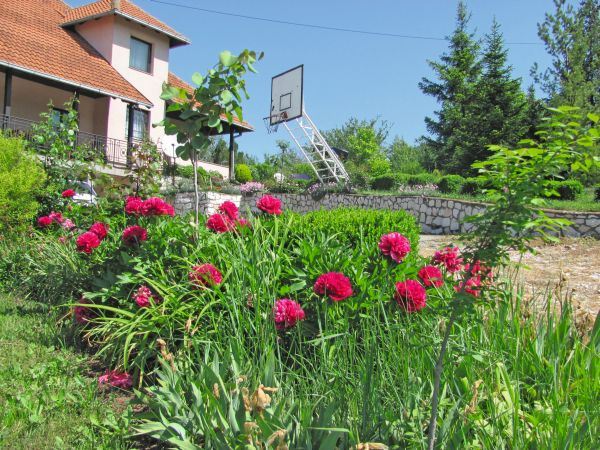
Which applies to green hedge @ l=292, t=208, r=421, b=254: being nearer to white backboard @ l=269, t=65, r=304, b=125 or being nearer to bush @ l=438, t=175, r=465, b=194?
bush @ l=438, t=175, r=465, b=194

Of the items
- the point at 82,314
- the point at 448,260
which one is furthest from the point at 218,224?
the point at 448,260

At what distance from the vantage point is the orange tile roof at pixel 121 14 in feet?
60.6

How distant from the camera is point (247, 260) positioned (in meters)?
2.98

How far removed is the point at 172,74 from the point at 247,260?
74.2 feet

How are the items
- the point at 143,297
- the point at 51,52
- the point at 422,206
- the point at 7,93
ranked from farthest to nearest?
the point at 51,52 < the point at 7,93 < the point at 422,206 < the point at 143,297

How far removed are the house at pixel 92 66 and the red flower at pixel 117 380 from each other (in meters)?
14.1

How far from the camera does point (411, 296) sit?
2.47m

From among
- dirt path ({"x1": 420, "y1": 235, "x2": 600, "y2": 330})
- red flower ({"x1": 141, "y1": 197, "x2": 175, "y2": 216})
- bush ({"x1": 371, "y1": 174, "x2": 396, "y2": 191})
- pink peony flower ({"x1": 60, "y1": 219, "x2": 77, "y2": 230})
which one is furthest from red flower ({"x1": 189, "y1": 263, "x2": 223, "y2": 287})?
bush ({"x1": 371, "y1": 174, "x2": 396, "y2": 191})

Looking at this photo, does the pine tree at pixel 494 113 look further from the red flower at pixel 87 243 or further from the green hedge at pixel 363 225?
the red flower at pixel 87 243

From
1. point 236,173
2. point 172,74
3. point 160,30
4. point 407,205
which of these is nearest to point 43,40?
point 160,30

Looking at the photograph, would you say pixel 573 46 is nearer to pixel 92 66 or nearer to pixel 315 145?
pixel 315 145

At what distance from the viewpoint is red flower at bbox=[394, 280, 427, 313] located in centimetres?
247

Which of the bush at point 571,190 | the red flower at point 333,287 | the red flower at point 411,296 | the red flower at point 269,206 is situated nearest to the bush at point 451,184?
the bush at point 571,190

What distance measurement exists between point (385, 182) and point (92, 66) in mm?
11533
